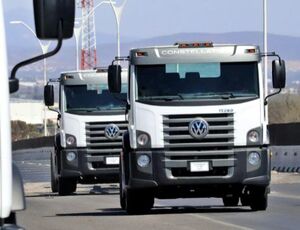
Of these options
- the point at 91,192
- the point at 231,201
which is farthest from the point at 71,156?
the point at 231,201

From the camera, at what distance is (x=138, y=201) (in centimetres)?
2017

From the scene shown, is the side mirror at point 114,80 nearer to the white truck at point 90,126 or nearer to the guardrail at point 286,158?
the white truck at point 90,126

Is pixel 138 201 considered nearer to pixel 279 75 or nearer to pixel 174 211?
pixel 174 211

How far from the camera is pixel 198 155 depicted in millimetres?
19266

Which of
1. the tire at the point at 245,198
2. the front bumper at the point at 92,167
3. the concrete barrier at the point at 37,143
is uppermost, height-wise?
the tire at the point at 245,198

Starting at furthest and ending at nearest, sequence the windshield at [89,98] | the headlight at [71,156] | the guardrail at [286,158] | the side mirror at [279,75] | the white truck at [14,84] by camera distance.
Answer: the guardrail at [286,158] < the headlight at [71,156] < the windshield at [89,98] < the side mirror at [279,75] < the white truck at [14,84]

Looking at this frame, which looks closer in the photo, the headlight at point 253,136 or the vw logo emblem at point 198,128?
the vw logo emblem at point 198,128

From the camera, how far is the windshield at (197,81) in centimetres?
1916

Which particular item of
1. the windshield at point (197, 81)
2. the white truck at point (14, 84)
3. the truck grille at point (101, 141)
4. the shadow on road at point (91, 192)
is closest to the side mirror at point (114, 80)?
the windshield at point (197, 81)

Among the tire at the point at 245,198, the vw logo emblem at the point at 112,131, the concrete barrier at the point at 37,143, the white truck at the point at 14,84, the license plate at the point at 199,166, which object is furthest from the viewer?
the concrete barrier at the point at 37,143

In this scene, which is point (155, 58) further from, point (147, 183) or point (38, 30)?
point (38, 30)

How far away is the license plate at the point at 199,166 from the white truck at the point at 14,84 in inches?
492

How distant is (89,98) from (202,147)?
29.5ft

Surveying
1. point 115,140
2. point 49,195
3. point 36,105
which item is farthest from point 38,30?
point 36,105
